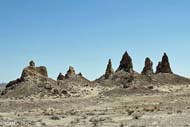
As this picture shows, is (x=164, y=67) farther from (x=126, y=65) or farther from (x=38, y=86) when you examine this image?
(x=38, y=86)

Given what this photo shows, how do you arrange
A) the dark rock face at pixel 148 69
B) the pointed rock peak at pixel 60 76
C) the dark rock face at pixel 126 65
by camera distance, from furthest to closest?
the dark rock face at pixel 148 69, the dark rock face at pixel 126 65, the pointed rock peak at pixel 60 76

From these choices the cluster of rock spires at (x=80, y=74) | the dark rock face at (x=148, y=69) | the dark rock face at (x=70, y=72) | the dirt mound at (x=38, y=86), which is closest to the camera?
the dirt mound at (x=38, y=86)

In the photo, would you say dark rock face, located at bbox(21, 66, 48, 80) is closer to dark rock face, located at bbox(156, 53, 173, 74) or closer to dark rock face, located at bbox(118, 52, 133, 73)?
dark rock face, located at bbox(118, 52, 133, 73)

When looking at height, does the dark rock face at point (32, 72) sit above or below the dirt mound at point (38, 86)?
above

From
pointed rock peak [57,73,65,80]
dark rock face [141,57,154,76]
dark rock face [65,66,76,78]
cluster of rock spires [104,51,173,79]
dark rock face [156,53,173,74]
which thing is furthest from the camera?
dark rock face [141,57,154,76]

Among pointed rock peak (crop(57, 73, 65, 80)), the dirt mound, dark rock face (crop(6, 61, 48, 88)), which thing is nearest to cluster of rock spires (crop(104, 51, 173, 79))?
pointed rock peak (crop(57, 73, 65, 80))

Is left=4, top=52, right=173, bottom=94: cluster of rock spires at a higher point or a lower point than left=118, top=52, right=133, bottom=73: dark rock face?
lower

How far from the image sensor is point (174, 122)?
1229 inches

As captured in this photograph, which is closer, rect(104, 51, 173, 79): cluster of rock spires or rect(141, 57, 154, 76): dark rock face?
rect(104, 51, 173, 79): cluster of rock spires

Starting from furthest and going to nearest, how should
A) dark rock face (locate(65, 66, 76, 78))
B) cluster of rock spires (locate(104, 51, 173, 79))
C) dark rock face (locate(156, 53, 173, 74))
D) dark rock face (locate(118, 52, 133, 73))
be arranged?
dark rock face (locate(156, 53, 173, 74)) → cluster of rock spires (locate(104, 51, 173, 79)) → dark rock face (locate(118, 52, 133, 73)) → dark rock face (locate(65, 66, 76, 78))

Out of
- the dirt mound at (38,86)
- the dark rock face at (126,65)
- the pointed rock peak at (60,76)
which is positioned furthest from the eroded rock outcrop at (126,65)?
the pointed rock peak at (60,76)

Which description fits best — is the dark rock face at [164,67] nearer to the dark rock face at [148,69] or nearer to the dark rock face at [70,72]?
the dark rock face at [148,69]

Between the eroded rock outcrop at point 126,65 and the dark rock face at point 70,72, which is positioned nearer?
the dark rock face at point 70,72

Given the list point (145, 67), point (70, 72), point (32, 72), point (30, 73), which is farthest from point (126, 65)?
point (30, 73)
